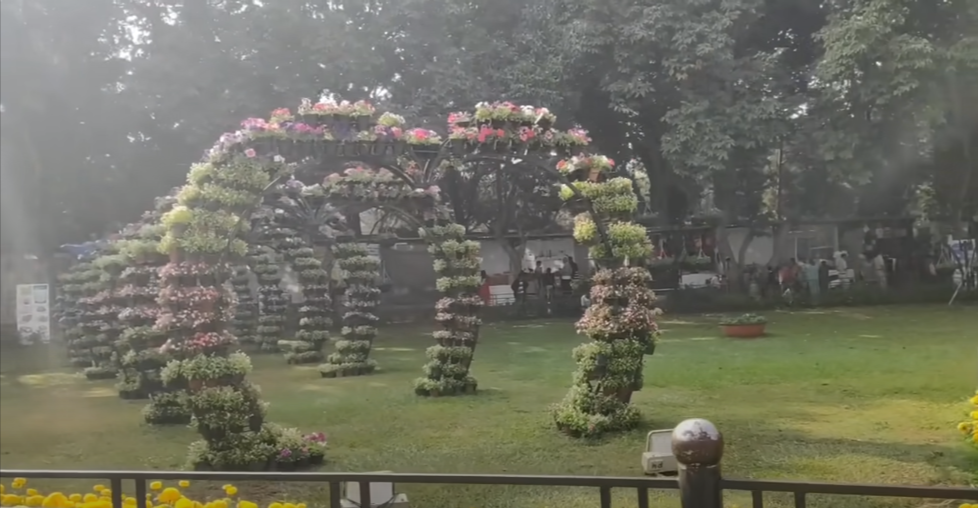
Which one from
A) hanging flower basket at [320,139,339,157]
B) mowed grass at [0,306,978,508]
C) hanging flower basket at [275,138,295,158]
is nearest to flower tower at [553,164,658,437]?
mowed grass at [0,306,978,508]

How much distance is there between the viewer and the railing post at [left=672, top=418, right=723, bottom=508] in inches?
77.9

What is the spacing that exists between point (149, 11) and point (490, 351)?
8.39 ft

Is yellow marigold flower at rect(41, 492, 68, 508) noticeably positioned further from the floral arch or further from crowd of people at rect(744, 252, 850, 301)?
crowd of people at rect(744, 252, 850, 301)

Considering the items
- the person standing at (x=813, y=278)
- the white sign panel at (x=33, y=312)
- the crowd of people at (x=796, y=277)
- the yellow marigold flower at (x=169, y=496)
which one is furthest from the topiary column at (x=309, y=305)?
the person standing at (x=813, y=278)

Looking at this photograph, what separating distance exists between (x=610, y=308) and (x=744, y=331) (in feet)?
2.10

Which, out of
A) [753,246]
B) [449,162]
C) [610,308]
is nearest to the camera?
[753,246]

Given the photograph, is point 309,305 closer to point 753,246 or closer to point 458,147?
point 458,147

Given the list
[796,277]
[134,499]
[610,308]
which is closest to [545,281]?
[610,308]

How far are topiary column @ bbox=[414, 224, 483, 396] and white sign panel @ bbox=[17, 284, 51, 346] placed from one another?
83.2 inches

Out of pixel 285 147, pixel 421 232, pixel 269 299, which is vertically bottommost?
pixel 269 299

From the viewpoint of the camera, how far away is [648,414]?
14.1 ft

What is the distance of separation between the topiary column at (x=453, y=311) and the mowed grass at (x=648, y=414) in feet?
0.37

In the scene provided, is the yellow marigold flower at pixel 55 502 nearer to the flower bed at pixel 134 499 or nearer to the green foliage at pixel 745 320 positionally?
the flower bed at pixel 134 499

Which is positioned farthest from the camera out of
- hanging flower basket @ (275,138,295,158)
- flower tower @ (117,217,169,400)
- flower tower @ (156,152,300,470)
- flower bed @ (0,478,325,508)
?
flower tower @ (117,217,169,400)
